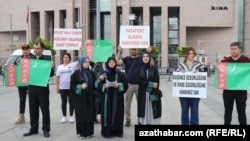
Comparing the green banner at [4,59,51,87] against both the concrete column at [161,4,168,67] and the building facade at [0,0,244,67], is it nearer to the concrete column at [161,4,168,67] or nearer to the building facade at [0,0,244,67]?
the building facade at [0,0,244,67]

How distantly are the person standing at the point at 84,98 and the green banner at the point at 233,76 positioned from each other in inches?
109

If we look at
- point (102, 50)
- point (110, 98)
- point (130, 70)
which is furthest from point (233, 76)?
point (102, 50)

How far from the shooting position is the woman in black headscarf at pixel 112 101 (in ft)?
25.6

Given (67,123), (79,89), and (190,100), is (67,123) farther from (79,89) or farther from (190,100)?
(190,100)

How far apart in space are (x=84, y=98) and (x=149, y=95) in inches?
56.0

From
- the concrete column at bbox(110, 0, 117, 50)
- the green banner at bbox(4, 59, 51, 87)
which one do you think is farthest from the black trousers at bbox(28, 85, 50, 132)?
the concrete column at bbox(110, 0, 117, 50)

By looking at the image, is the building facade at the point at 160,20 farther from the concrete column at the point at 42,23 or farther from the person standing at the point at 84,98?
the person standing at the point at 84,98

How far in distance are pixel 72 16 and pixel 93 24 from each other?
14.8 feet

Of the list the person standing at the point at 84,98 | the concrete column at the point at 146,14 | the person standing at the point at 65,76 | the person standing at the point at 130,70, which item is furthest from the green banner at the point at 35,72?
the concrete column at the point at 146,14

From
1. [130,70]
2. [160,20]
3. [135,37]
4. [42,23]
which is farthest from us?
[42,23]

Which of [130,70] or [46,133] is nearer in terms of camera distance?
[46,133]

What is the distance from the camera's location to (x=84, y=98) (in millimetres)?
7848

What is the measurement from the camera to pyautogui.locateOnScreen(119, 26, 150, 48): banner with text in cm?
1088

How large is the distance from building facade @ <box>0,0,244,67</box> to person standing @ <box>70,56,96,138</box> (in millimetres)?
46773
